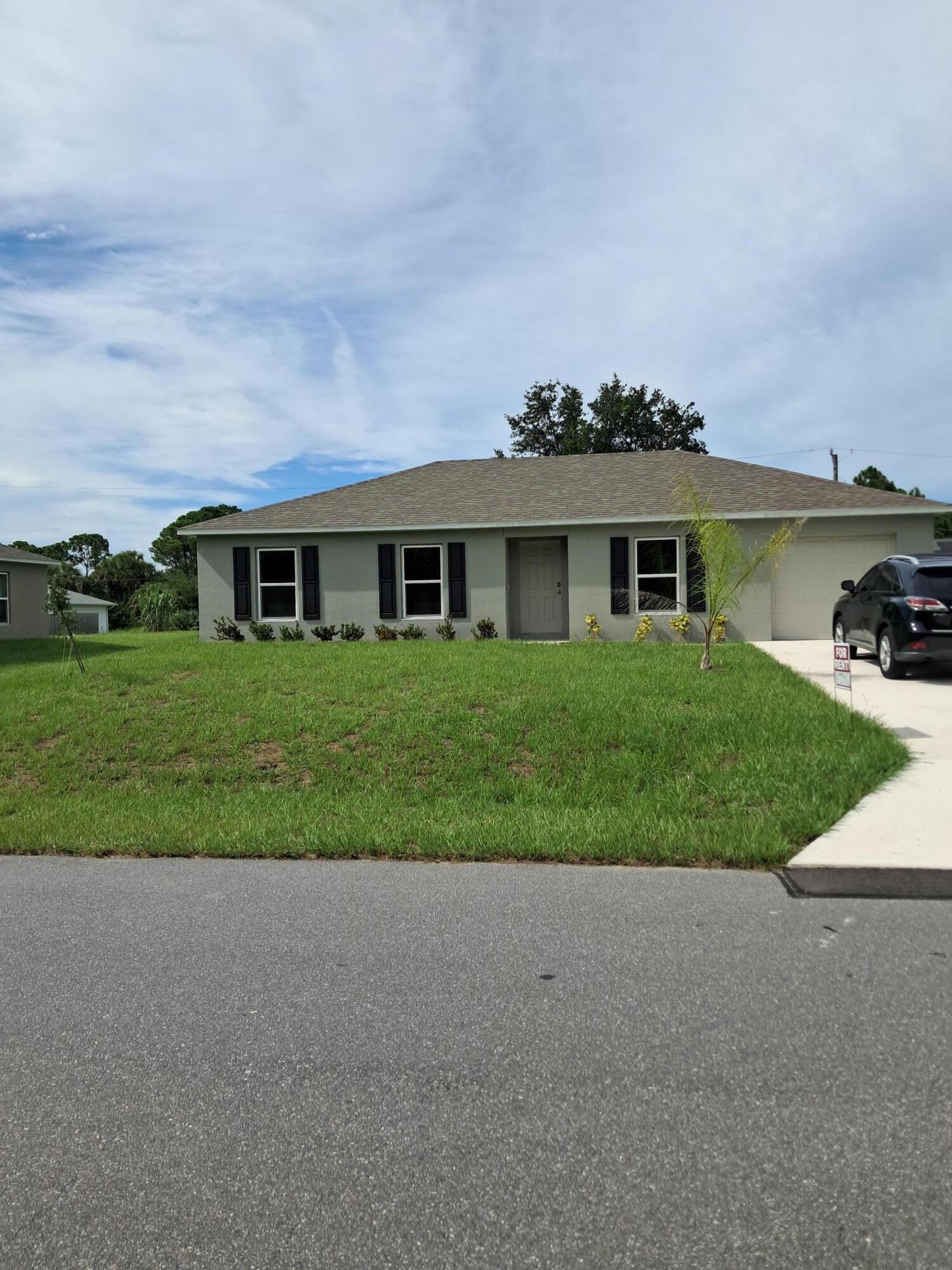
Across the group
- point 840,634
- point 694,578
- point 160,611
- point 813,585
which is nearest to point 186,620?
point 160,611

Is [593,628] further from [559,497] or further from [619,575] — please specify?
[559,497]

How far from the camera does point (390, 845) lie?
5.82 m

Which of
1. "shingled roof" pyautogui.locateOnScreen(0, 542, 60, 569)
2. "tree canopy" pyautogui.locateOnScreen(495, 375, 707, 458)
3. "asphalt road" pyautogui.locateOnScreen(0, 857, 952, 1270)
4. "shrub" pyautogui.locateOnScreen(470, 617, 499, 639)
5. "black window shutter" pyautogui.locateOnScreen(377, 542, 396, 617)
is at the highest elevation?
"tree canopy" pyautogui.locateOnScreen(495, 375, 707, 458)

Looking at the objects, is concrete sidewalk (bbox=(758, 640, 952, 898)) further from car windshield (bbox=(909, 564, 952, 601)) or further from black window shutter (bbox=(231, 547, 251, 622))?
black window shutter (bbox=(231, 547, 251, 622))

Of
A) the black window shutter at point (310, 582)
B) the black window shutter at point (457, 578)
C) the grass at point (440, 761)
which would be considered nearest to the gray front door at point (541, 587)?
the black window shutter at point (457, 578)

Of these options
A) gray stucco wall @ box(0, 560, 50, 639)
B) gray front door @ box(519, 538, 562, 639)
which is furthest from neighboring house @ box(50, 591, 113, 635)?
gray front door @ box(519, 538, 562, 639)

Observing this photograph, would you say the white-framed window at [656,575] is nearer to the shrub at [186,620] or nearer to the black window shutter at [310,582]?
the black window shutter at [310,582]

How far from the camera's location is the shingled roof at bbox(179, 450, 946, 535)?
18781 millimetres

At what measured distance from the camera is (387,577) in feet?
65.2

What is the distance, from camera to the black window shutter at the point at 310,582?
2005 centimetres

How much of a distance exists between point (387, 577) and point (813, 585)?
931 cm

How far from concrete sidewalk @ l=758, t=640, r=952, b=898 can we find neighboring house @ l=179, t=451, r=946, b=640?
9.07 m

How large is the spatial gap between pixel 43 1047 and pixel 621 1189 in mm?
2113

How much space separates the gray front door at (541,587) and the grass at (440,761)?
7.34m
